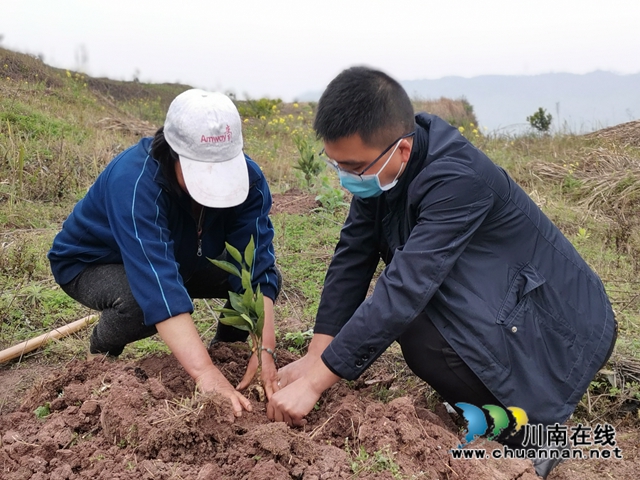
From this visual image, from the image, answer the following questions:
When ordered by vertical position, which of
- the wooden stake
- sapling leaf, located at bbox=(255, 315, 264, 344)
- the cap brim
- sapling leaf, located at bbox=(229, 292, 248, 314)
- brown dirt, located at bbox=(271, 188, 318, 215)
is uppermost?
the cap brim

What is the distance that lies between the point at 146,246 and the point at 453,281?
1109 millimetres

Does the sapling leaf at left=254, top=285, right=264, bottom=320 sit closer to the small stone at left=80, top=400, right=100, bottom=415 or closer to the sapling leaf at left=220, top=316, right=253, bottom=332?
the sapling leaf at left=220, top=316, right=253, bottom=332

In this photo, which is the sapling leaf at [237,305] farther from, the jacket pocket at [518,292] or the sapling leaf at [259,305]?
the jacket pocket at [518,292]

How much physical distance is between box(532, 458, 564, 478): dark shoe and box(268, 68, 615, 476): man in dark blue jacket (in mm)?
143

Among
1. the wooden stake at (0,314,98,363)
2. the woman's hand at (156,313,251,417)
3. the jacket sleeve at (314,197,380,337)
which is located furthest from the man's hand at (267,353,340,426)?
the wooden stake at (0,314,98,363)

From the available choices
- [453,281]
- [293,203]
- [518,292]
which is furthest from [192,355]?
[293,203]

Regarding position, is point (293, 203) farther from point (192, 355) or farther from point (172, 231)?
point (192, 355)

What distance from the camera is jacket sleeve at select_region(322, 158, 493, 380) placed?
1947mm

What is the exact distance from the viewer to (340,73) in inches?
85.4

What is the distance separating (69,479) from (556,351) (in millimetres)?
1687

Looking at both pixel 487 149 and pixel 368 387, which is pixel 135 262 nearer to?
pixel 368 387

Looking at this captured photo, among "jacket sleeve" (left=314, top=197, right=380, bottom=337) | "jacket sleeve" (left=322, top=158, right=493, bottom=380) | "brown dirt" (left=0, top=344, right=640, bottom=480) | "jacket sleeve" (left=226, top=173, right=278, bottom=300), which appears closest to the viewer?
"brown dirt" (left=0, top=344, right=640, bottom=480)

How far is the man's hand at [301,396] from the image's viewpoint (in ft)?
6.54

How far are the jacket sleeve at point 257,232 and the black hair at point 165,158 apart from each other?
0.40 meters
